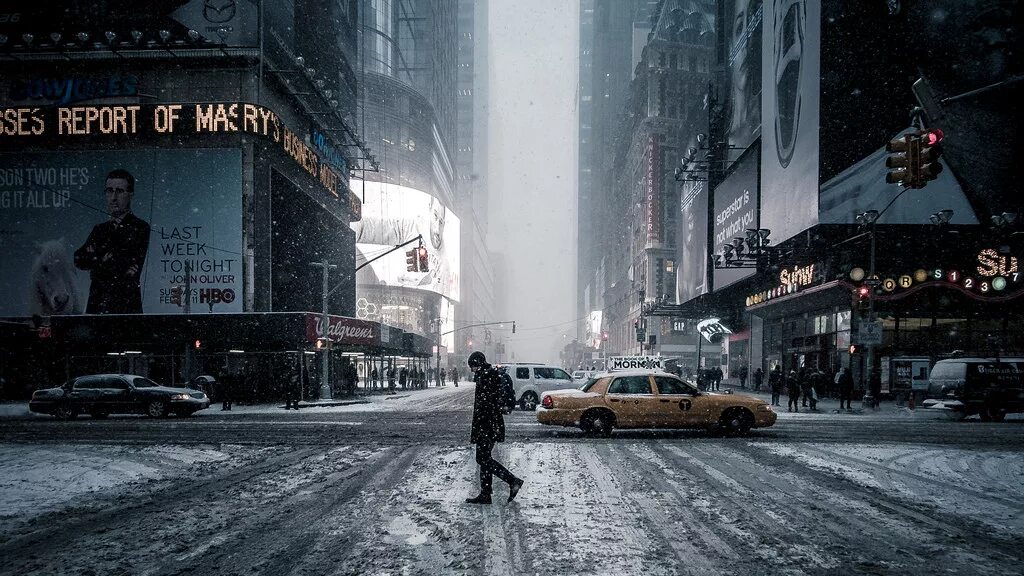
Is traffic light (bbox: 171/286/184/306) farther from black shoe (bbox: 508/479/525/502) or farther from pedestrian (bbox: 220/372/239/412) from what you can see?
black shoe (bbox: 508/479/525/502)

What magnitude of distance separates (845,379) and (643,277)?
72.2 m

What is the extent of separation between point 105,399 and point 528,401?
1430 cm

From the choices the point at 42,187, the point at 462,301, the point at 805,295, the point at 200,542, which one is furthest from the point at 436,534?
the point at 462,301

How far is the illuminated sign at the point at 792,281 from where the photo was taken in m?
36.5

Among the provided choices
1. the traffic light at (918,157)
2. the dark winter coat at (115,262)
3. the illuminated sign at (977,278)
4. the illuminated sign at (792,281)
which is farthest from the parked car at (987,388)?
the dark winter coat at (115,262)

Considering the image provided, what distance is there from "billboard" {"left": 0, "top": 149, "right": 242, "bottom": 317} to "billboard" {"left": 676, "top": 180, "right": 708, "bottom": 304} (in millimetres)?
37350

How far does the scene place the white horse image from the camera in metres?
38.3

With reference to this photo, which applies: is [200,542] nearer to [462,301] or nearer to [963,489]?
[963,489]

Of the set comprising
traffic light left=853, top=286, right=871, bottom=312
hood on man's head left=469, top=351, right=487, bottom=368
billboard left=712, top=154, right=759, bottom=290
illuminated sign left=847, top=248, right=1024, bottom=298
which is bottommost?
hood on man's head left=469, top=351, right=487, bottom=368

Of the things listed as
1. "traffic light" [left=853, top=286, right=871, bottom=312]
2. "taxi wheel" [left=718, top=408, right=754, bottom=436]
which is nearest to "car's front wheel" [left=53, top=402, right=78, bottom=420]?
"taxi wheel" [left=718, top=408, right=754, bottom=436]

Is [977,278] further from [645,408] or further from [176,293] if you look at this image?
[176,293]

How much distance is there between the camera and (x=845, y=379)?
2800 cm

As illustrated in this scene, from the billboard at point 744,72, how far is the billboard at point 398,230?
171ft

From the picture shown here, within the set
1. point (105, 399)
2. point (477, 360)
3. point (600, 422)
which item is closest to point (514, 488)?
point (477, 360)
